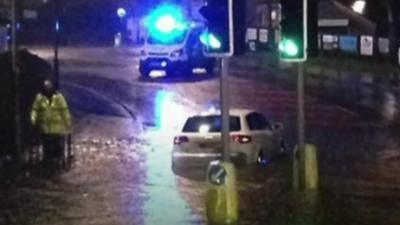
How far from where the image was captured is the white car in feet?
86.4

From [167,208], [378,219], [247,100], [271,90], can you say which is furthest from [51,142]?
[271,90]

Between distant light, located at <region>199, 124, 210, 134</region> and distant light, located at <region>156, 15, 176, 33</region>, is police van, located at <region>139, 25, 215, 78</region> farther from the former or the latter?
distant light, located at <region>199, 124, 210, 134</region>

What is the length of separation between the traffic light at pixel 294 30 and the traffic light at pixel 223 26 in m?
2.24

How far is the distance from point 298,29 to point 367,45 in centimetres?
4776

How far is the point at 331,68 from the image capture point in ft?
196

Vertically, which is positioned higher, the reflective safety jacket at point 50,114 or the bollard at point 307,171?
the reflective safety jacket at point 50,114

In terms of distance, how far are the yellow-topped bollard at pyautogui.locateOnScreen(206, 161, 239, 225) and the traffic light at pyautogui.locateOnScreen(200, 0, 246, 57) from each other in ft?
5.27

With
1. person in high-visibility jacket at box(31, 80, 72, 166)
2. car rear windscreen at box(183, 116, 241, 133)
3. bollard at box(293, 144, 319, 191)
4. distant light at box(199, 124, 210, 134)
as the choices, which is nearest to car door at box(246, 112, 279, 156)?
car rear windscreen at box(183, 116, 241, 133)

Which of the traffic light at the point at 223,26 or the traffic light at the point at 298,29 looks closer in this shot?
the traffic light at the point at 223,26

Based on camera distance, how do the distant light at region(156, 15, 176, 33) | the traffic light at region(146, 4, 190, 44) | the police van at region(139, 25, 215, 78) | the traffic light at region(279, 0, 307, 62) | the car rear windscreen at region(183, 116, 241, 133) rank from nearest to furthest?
1. the traffic light at region(279, 0, 307, 62)
2. the car rear windscreen at region(183, 116, 241, 133)
3. the police van at region(139, 25, 215, 78)
4. the traffic light at region(146, 4, 190, 44)
5. the distant light at region(156, 15, 176, 33)

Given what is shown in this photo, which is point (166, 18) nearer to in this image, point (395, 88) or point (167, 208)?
point (395, 88)

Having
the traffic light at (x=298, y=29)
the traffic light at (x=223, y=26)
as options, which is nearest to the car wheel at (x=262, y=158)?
the traffic light at (x=298, y=29)

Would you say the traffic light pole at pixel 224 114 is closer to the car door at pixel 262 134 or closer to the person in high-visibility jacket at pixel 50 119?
the person in high-visibility jacket at pixel 50 119

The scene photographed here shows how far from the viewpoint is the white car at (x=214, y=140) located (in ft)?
86.4
